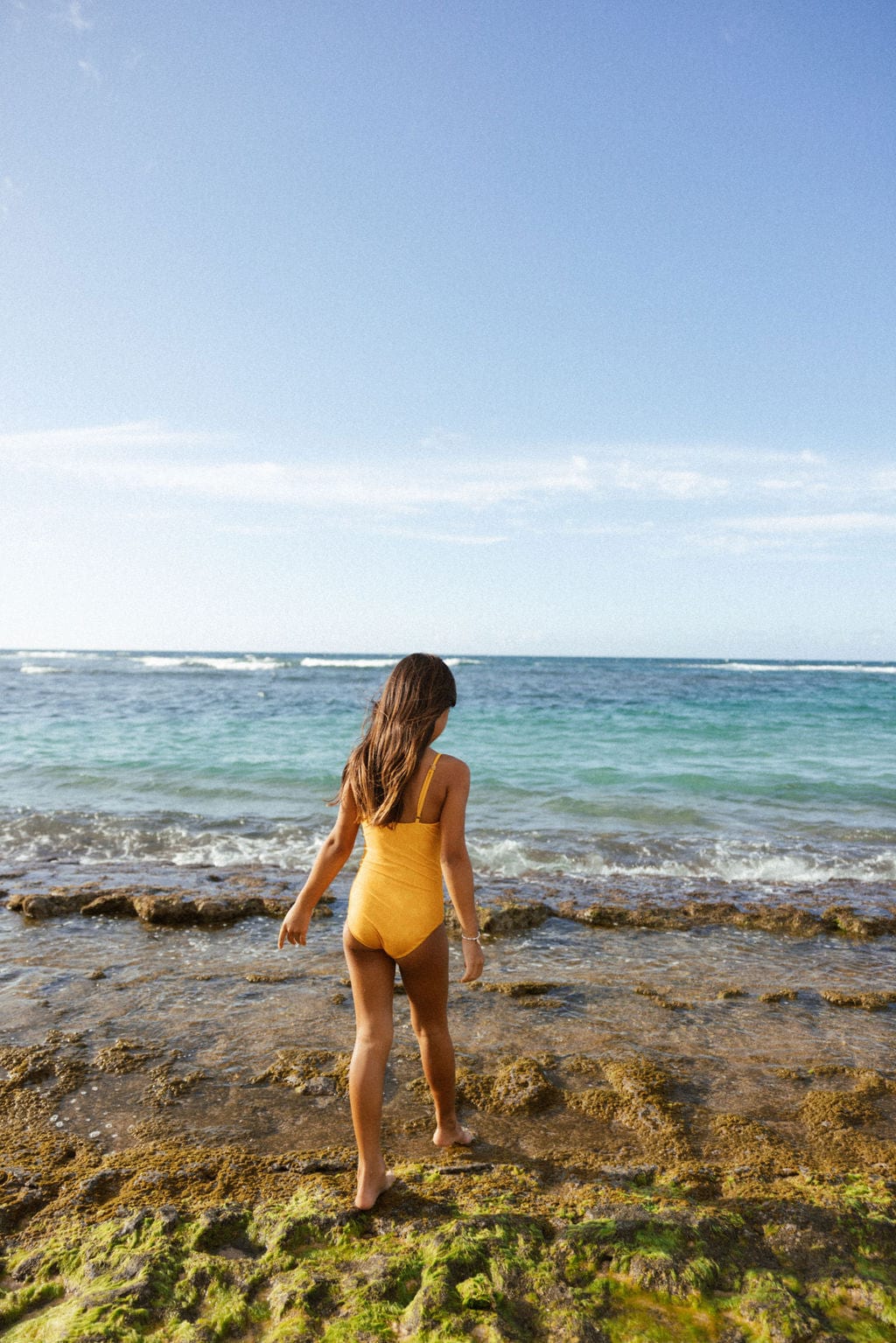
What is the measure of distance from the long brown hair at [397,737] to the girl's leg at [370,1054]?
54cm

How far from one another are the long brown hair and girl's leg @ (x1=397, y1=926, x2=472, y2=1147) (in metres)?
0.55

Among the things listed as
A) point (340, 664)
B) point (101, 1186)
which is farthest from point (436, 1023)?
point (340, 664)

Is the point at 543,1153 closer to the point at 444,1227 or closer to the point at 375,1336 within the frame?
the point at 444,1227

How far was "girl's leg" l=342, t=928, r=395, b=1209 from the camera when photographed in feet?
9.50

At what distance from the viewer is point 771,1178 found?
3035 mm

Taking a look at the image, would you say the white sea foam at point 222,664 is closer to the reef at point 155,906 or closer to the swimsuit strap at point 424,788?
the reef at point 155,906

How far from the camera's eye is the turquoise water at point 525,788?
912 centimetres

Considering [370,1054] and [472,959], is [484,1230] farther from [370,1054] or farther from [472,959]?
[472,959]

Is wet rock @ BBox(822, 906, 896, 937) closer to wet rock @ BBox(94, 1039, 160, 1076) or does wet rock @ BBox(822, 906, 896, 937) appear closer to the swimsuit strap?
the swimsuit strap

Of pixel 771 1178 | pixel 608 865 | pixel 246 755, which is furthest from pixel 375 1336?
pixel 246 755

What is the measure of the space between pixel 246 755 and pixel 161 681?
25603 mm

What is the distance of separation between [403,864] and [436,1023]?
0.70 metres

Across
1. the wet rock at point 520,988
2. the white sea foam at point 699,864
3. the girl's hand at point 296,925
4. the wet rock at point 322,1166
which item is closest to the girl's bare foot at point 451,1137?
the wet rock at point 322,1166

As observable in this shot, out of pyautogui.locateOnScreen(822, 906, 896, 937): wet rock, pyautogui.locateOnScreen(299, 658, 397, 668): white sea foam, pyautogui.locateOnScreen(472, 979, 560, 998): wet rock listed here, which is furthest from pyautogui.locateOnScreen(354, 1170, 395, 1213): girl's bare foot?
pyautogui.locateOnScreen(299, 658, 397, 668): white sea foam
